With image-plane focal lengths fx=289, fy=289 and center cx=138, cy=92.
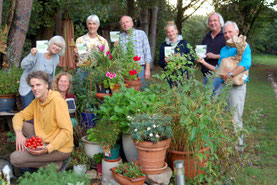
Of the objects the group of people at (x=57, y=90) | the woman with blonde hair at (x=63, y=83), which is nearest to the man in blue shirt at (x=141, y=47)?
the group of people at (x=57, y=90)

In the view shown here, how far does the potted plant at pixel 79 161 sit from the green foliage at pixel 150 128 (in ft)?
2.52

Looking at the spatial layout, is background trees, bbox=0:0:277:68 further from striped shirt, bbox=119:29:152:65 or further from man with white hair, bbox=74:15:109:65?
striped shirt, bbox=119:29:152:65

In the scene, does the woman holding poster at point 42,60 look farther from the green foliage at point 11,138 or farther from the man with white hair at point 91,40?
the green foliage at point 11,138

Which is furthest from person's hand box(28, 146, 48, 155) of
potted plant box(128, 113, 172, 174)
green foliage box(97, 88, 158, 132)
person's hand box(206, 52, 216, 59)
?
person's hand box(206, 52, 216, 59)

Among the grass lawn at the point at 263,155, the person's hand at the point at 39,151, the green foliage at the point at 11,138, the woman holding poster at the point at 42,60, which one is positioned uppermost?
the woman holding poster at the point at 42,60

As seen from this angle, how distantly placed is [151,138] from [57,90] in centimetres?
176

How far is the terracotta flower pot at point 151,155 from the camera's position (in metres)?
2.73

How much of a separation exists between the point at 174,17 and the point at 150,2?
25.6 feet

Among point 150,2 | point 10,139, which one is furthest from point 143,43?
point 150,2

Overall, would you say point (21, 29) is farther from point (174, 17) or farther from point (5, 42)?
point (174, 17)

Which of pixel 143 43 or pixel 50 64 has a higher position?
pixel 143 43

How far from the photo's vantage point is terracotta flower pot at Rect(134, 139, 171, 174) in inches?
107

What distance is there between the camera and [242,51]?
140 inches

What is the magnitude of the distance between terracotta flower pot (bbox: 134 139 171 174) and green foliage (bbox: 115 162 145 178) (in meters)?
0.10
